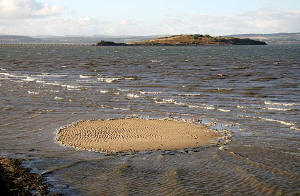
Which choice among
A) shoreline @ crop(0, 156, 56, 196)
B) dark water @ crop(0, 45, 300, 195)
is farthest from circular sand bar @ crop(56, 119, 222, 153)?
shoreline @ crop(0, 156, 56, 196)

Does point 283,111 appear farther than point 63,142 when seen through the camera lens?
Yes

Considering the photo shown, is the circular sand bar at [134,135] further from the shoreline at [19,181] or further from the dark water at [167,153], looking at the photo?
the shoreline at [19,181]

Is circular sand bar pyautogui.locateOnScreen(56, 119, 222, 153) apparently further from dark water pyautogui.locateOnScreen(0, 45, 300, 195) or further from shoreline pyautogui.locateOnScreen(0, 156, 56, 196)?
shoreline pyautogui.locateOnScreen(0, 156, 56, 196)

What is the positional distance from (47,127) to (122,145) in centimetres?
525

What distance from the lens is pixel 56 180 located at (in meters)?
12.3

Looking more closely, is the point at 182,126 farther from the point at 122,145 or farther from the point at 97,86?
the point at 97,86

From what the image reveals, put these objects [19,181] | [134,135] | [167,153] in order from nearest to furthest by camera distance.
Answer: [19,181], [167,153], [134,135]

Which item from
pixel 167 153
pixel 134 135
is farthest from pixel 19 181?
pixel 134 135

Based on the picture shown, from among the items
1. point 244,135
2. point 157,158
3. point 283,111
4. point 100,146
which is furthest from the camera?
point 283,111

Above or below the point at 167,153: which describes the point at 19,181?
above

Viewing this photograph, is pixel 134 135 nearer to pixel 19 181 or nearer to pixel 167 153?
pixel 167 153

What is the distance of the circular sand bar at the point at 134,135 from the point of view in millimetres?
16625

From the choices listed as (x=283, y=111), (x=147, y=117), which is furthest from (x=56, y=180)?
(x=283, y=111)

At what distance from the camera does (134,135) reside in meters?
18.5
